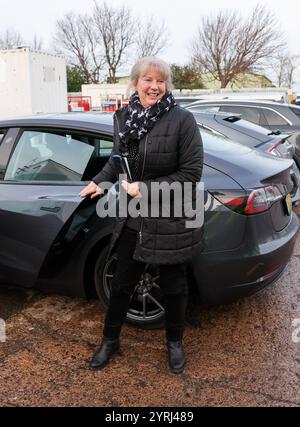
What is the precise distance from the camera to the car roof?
116 inches

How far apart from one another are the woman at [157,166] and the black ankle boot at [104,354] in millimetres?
397

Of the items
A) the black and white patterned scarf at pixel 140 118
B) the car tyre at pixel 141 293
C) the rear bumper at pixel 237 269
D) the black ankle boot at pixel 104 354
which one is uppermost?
the black and white patterned scarf at pixel 140 118

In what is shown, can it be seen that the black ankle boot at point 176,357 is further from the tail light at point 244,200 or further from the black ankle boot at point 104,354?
the tail light at point 244,200

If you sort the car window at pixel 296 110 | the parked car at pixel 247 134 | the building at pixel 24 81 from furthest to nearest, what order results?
the building at pixel 24 81 < the car window at pixel 296 110 < the parked car at pixel 247 134

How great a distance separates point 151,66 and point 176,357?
66.2 inches

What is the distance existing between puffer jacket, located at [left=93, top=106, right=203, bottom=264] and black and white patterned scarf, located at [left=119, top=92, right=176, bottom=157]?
0.03 m

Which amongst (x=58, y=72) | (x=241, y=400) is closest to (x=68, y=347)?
(x=241, y=400)

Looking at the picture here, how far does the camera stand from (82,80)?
39.5m

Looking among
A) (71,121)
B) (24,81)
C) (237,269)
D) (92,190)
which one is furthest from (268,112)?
(24,81)

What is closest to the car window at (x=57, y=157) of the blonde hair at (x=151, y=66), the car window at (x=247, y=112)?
the blonde hair at (x=151, y=66)

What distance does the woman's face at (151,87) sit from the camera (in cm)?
218

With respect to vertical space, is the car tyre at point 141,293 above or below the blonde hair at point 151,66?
below

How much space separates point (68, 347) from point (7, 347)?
41cm

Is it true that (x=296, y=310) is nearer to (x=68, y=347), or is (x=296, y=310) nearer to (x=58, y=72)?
(x=68, y=347)
